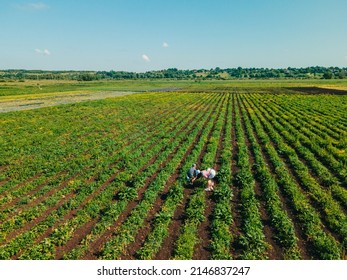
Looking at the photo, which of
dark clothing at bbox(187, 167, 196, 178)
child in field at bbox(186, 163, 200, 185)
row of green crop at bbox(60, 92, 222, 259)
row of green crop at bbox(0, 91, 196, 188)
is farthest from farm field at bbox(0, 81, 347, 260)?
dark clothing at bbox(187, 167, 196, 178)

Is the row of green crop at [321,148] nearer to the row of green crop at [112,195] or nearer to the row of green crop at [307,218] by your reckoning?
the row of green crop at [307,218]

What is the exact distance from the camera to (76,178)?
590 inches

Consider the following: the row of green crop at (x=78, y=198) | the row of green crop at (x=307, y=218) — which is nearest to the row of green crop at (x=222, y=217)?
the row of green crop at (x=307, y=218)

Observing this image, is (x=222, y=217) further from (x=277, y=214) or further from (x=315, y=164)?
(x=315, y=164)

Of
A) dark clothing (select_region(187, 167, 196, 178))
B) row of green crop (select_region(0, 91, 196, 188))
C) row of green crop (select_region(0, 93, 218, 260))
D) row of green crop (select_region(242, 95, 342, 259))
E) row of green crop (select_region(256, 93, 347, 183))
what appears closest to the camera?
row of green crop (select_region(242, 95, 342, 259))

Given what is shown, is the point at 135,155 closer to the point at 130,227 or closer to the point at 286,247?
the point at 130,227

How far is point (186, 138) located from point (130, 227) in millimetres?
14961

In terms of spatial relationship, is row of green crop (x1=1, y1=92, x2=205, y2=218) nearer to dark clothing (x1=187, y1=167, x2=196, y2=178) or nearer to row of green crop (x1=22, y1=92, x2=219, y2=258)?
row of green crop (x1=22, y1=92, x2=219, y2=258)

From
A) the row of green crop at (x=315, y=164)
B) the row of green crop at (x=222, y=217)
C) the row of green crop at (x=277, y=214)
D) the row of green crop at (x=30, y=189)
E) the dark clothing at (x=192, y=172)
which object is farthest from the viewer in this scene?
the dark clothing at (x=192, y=172)

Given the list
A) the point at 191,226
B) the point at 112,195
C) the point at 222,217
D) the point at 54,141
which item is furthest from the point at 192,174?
the point at 54,141

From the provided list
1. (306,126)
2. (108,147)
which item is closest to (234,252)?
(108,147)

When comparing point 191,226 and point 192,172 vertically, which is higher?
point 192,172

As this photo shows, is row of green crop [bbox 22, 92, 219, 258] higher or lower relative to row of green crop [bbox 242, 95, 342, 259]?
lower

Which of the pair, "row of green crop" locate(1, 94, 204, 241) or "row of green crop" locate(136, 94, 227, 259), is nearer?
"row of green crop" locate(136, 94, 227, 259)
